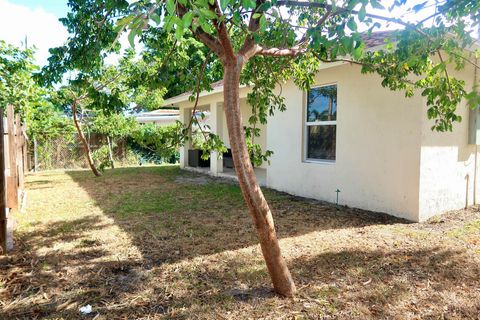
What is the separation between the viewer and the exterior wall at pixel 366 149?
5730 millimetres

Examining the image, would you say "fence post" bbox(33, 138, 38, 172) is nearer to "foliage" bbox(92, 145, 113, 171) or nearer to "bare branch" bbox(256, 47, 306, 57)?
"foliage" bbox(92, 145, 113, 171)

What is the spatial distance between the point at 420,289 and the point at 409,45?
7.68 ft

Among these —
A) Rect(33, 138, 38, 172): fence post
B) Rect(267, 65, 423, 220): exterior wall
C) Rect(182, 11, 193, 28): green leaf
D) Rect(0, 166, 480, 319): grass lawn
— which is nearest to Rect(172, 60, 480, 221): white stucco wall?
Rect(267, 65, 423, 220): exterior wall

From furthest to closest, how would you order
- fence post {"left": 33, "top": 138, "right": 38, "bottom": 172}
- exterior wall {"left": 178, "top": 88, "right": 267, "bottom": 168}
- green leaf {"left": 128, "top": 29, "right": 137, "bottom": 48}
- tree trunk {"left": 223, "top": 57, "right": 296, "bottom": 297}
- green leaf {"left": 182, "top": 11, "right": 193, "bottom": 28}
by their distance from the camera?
fence post {"left": 33, "top": 138, "right": 38, "bottom": 172}
exterior wall {"left": 178, "top": 88, "right": 267, "bottom": 168}
tree trunk {"left": 223, "top": 57, "right": 296, "bottom": 297}
green leaf {"left": 128, "top": 29, "right": 137, "bottom": 48}
green leaf {"left": 182, "top": 11, "right": 193, "bottom": 28}

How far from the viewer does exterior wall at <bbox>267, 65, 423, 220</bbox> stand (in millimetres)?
5730

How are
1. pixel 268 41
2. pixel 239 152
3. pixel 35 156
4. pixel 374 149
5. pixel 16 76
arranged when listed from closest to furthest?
pixel 239 152 < pixel 268 41 < pixel 374 149 < pixel 16 76 < pixel 35 156

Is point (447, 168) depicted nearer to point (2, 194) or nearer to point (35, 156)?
point (2, 194)

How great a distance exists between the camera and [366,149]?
638cm

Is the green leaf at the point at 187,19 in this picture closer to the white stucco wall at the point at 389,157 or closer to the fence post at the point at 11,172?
the white stucco wall at the point at 389,157

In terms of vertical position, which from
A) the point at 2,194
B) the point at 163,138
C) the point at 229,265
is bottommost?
the point at 229,265

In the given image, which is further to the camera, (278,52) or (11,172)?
(11,172)

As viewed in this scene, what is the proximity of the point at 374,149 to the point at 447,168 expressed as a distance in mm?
1276

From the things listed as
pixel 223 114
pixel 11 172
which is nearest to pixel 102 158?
pixel 223 114

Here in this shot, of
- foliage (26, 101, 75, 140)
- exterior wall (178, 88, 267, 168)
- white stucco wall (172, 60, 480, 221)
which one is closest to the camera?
white stucco wall (172, 60, 480, 221)
